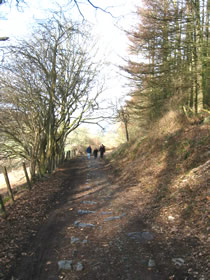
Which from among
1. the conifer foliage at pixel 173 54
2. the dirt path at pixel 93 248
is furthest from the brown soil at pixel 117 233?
the conifer foliage at pixel 173 54

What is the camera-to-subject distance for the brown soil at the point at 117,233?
11.6 feet

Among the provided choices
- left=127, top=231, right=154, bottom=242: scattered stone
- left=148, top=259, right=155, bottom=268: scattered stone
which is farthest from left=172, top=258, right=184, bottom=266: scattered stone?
left=127, top=231, right=154, bottom=242: scattered stone

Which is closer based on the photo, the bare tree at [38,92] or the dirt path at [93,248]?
the dirt path at [93,248]

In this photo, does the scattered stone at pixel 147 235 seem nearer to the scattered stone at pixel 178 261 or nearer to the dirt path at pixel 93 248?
the dirt path at pixel 93 248

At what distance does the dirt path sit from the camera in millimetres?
3502

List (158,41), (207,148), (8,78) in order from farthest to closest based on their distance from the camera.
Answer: (8,78)
(158,41)
(207,148)

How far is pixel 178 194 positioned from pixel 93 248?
293cm

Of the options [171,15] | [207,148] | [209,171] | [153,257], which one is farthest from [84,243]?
[171,15]

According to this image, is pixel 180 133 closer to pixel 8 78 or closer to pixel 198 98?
pixel 198 98

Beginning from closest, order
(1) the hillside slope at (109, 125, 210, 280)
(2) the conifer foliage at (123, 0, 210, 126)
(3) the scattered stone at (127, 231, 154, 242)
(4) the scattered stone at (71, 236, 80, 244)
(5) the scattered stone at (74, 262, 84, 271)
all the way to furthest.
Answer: (5) the scattered stone at (74, 262, 84, 271), (1) the hillside slope at (109, 125, 210, 280), (3) the scattered stone at (127, 231, 154, 242), (4) the scattered stone at (71, 236, 80, 244), (2) the conifer foliage at (123, 0, 210, 126)

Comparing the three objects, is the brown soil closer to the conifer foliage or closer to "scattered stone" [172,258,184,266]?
"scattered stone" [172,258,184,266]

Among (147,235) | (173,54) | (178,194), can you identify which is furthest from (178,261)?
(173,54)

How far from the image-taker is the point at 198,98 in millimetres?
12422

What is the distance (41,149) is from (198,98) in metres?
10.3
